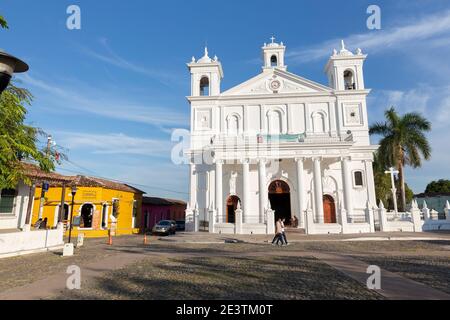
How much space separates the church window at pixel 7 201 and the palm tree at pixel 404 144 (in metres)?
29.1

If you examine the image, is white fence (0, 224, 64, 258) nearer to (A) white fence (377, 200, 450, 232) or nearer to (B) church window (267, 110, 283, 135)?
(B) church window (267, 110, 283, 135)

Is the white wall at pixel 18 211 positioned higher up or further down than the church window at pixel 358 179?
further down

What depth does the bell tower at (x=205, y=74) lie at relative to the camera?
99.1ft

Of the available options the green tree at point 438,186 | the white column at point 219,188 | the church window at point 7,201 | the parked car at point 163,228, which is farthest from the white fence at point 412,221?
the green tree at point 438,186

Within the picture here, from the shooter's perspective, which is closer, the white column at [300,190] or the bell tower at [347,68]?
the white column at [300,190]

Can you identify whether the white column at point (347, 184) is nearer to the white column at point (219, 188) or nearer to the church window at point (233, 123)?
the white column at point (219, 188)

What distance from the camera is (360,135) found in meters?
27.5

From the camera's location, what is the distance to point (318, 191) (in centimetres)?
2434

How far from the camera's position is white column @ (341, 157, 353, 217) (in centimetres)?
2412

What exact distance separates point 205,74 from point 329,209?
58.6 ft

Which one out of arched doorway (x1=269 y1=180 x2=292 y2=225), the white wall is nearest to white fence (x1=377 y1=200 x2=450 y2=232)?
arched doorway (x1=269 y1=180 x2=292 y2=225)

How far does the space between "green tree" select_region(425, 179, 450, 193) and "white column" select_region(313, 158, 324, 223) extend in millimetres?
48864

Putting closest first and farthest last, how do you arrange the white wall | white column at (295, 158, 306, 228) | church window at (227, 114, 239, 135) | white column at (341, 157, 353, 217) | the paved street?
the paved street → the white wall → white column at (295, 158, 306, 228) → white column at (341, 157, 353, 217) → church window at (227, 114, 239, 135)
